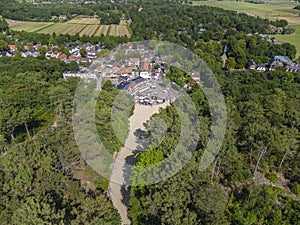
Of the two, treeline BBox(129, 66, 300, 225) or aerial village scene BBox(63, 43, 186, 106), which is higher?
treeline BBox(129, 66, 300, 225)

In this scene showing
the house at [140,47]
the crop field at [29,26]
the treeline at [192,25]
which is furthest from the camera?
the crop field at [29,26]

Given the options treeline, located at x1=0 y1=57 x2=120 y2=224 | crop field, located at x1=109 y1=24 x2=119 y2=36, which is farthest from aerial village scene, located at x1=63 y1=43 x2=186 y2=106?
crop field, located at x1=109 y1=24 x2=119 y2=36

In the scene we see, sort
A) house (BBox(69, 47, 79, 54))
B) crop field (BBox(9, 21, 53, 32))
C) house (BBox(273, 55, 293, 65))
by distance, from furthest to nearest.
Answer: crop field (BBox(9, 21, 53, 32)) < house (BBox(69, 47, 79, 54)) < house (BBox(273, 55, 293, 65))

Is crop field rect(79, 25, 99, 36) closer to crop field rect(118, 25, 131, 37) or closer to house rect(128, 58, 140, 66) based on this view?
Result: crop field rect(118, 25, 131, 37)

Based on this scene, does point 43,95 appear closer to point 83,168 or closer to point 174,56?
point 83,168

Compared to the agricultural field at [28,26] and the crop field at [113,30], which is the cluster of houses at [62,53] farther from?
the agricultural field at [28,26]

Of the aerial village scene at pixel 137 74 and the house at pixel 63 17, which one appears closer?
the aerial village scene at pixel 137 74

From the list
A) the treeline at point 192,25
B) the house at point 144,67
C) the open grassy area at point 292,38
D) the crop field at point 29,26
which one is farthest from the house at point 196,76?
the crop field at point 29,26
